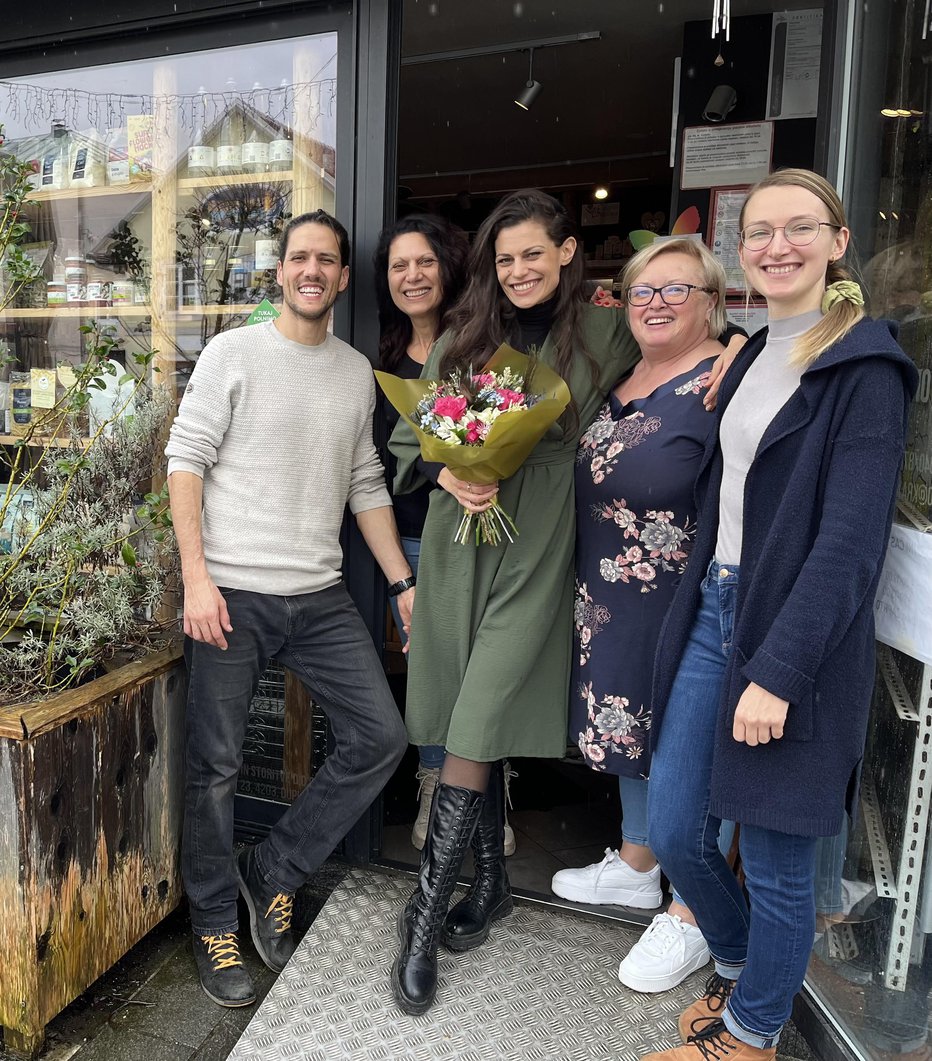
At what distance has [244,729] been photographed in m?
2.49

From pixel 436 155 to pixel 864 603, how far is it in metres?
6.64

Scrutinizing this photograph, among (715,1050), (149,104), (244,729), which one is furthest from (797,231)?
(149,104)

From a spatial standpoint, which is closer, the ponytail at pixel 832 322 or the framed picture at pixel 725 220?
the ponytail at pixel 832 322

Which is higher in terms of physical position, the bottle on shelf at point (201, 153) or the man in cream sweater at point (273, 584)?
the bottle on shelf at point (201, 153)

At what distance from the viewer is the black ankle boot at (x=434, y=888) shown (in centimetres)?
225

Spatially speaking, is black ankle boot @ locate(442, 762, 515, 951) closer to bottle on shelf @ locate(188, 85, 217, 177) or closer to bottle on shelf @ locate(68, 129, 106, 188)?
bottle on shelf @ locate(188, 85, 217, 177)

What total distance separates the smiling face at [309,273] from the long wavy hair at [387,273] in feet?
0.78

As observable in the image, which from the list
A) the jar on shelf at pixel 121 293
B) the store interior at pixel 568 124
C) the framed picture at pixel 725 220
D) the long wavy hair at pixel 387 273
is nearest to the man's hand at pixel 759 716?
the store interior at pixel 568 124

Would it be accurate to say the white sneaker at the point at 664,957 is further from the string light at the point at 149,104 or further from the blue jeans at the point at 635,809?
the string light at the point at 149,104

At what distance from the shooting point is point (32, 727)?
208 centimetres

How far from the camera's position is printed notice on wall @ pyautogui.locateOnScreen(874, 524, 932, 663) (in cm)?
179

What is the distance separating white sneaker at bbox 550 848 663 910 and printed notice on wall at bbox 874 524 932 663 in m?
1.18

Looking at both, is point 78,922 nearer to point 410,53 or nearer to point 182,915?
point 182,915

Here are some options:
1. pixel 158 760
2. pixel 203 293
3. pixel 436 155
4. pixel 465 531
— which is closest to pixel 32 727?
pixel 158 760
